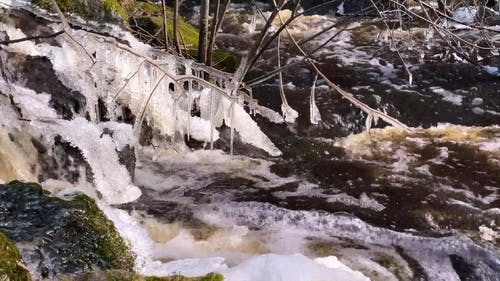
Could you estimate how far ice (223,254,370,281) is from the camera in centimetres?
278

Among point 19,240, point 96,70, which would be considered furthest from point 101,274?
point 96,70

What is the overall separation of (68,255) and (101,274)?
23cm

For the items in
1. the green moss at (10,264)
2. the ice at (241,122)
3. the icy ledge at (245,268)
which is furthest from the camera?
the ice at (241,122)

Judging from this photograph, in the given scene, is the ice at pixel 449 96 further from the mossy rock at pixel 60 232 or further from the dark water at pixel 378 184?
the mossy rock at pixel 60 232

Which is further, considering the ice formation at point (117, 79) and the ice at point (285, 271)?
the ice formation at point (117, 79)

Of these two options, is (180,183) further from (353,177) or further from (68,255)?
(68,255)

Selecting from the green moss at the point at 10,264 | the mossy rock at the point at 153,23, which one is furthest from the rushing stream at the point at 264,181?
the mossy rock at the point at 153,23

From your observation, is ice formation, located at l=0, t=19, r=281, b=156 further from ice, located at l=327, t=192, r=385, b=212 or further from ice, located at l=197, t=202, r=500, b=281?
ice, located at l=327, t=192, r=385, b=212

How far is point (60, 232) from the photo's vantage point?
255 cm

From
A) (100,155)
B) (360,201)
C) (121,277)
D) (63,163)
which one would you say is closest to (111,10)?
(100,155)

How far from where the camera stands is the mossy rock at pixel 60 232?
93.0 inches

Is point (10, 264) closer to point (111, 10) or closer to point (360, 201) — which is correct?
point (360, 201)

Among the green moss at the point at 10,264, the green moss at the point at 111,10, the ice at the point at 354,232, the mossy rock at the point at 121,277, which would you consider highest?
the green moss at the point at 111,10

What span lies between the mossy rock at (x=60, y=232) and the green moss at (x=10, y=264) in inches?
7.8
